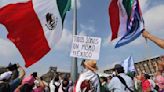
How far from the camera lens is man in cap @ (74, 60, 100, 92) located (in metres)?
9.30

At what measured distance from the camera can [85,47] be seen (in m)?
13.2

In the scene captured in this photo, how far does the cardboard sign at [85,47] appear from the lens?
1297 cm

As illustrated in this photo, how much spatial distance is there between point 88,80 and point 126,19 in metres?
7.11

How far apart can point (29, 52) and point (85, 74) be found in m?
3.11

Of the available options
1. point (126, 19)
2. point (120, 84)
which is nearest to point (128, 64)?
point (126, 19)

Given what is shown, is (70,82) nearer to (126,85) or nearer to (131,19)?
(131,19)

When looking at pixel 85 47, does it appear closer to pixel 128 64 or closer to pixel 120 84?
pixel 120 84

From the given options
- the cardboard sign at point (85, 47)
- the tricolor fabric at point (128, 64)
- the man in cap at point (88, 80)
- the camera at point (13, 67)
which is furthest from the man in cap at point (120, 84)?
the tricolor fabric at point (128, 64)

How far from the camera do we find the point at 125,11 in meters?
16.6

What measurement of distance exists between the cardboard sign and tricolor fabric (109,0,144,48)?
1.80 m

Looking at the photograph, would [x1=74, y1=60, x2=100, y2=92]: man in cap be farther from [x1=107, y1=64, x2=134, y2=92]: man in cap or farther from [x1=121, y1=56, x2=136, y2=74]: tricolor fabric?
[x1=121, y1=56, x2=136, y2=74]: tricolor fabric

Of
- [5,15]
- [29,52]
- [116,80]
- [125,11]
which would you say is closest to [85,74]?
[116,80]

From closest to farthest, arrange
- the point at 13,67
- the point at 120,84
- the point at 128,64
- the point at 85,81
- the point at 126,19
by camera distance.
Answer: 1. the point at 85,81
2. the point at 13,67
3. the point at 120,84
4. the point at 126,19
5. the point at 128,64

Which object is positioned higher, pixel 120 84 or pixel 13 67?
pixel 13 67
